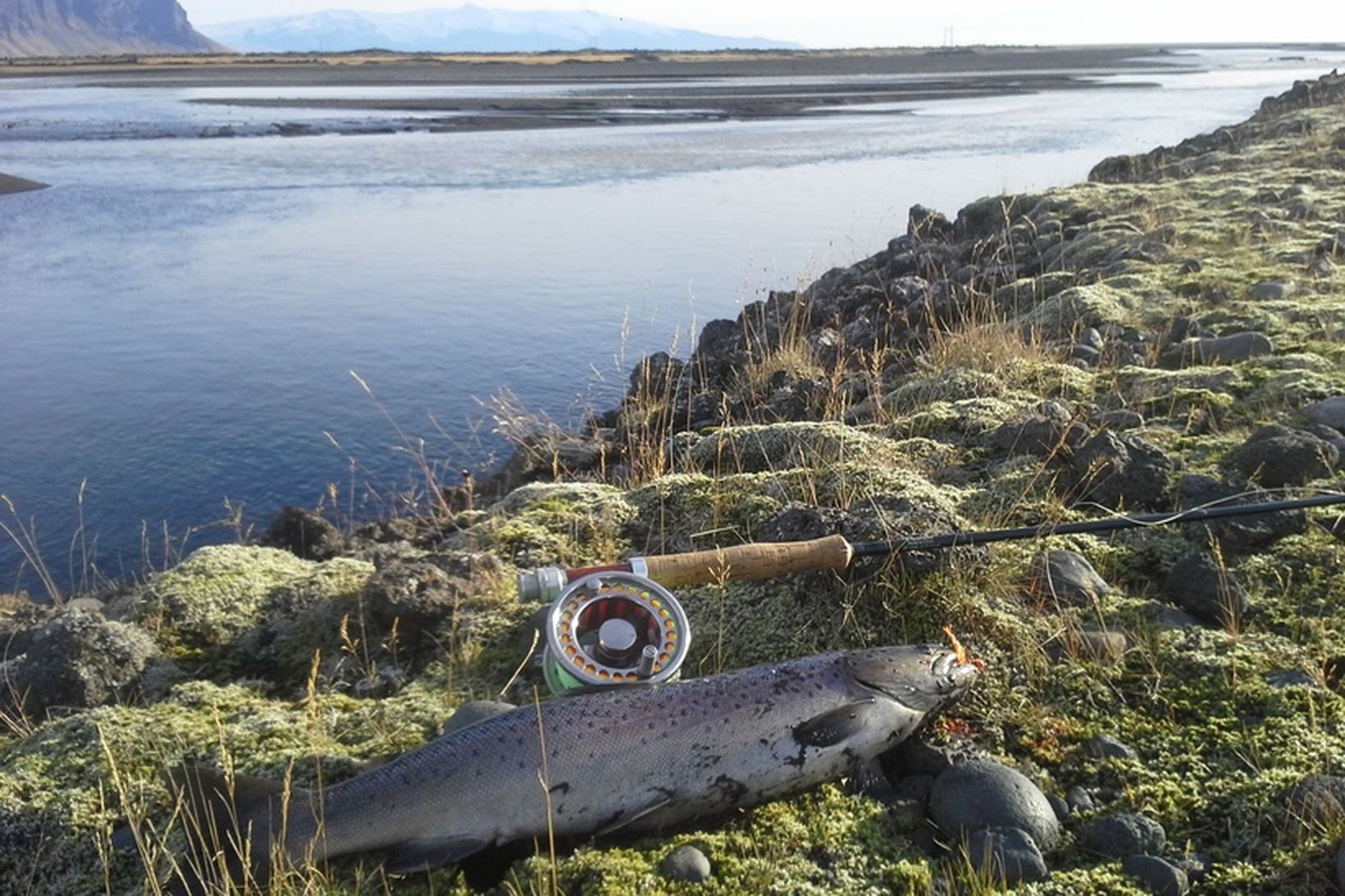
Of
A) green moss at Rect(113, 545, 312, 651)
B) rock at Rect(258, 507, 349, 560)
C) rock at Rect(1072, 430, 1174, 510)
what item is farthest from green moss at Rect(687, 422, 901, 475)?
green moss at Rect(113, 545, 312, 651)

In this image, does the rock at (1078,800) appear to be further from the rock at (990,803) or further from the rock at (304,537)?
the rock at (304,537)

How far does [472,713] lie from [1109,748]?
2.44 metres

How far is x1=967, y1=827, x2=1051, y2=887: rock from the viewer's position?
11.6 feet

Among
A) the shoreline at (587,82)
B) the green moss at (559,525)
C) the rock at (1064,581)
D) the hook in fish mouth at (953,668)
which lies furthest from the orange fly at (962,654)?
the shoreline at (587,82)

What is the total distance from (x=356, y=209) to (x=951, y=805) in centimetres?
2087

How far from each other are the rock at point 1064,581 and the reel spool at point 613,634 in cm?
177

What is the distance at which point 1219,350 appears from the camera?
8312 millimetres

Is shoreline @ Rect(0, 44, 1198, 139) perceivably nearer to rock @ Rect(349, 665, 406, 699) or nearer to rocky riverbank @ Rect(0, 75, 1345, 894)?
rocky riverbank @ Rect(0, 75, 1345, 894)

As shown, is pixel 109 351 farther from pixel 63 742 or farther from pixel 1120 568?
pixel 1120 568

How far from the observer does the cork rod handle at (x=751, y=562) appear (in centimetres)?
489

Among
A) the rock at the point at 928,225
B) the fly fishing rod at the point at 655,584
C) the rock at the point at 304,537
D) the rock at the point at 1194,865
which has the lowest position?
the rock at the point at 304,537

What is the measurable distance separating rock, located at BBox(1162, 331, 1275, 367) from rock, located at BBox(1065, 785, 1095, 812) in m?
5.28

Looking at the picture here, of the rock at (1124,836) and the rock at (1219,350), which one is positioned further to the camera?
the rock at (1219,350)

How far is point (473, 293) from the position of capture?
628 inches
